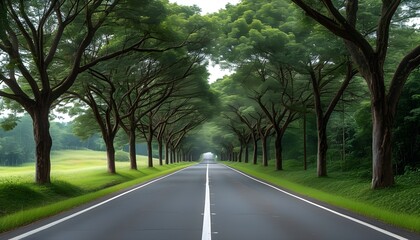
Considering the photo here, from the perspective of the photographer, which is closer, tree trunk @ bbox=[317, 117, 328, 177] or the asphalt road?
the asphalt road

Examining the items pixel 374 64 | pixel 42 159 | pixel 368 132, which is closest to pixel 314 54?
pixel 374 64

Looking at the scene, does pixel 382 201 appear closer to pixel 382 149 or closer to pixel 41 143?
pixel 382 149

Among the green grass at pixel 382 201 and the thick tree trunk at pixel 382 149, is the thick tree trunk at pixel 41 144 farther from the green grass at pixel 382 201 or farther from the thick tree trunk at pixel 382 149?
the thick tree trunk at pixel 382 149

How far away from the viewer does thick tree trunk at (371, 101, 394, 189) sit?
18.1m

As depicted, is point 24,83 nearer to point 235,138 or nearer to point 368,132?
point 368,132

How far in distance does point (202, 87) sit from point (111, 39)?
15409 millimetres

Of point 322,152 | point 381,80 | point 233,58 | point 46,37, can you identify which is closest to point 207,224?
point 381,80

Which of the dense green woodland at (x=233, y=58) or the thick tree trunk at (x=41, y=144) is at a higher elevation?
the dense green woodland at (x=233, y=58)

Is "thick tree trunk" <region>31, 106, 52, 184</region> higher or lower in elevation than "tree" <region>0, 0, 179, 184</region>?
lower

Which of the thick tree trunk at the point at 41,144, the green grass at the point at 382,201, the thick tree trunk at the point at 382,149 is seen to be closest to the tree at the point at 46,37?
the thick tree trunk at the point at 41,144

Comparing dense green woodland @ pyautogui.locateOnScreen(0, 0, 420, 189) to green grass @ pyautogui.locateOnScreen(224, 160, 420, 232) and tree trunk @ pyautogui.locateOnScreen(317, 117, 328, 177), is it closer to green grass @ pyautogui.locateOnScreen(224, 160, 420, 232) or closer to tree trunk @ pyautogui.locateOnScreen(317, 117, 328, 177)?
tree trunk @ pyautogui.locateOnScreen(317, 117, 328, 177)

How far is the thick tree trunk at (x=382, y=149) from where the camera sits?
1812 cm

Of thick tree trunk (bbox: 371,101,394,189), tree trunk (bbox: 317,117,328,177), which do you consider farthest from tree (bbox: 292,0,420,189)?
tree trunk (bbox: 317,117,328,177)

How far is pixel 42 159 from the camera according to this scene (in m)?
21.7
